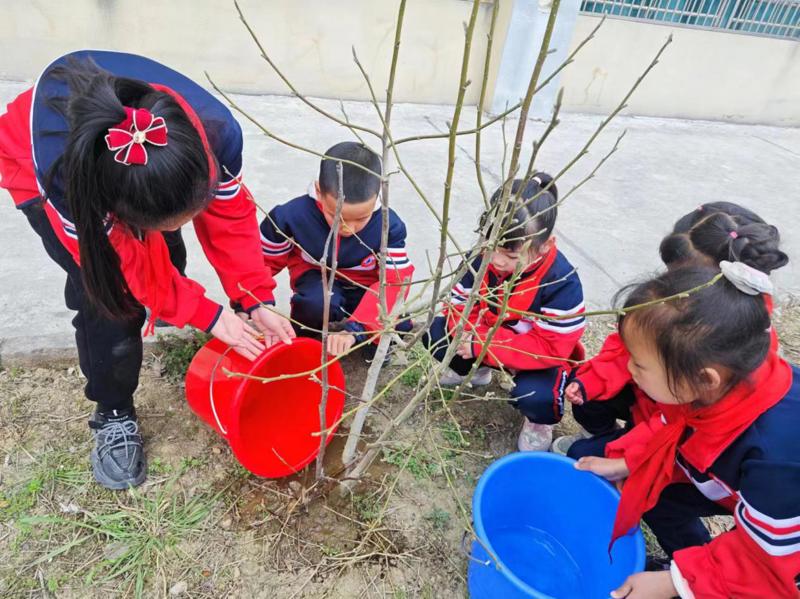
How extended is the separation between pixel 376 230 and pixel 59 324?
3.57 ft

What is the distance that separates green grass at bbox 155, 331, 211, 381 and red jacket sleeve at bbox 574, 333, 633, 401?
1201 millimetres

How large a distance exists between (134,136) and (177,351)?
1000mm

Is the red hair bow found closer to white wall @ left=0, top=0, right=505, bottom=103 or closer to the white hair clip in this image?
the white hair clip

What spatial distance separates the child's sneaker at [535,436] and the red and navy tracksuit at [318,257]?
549 millimetres

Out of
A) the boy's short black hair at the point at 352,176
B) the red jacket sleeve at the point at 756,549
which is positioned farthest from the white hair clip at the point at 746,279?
the boy's short black hair at the point at 352,176

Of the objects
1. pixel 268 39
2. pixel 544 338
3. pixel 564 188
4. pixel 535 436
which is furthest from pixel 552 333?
pixel 268 39

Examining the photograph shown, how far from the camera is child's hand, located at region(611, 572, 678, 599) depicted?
1.08 m

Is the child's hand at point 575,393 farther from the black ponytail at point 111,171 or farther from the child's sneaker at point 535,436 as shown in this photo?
the black ponytail at point 111,171

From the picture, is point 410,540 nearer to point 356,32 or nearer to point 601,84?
point 356,32

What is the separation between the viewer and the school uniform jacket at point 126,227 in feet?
3.70

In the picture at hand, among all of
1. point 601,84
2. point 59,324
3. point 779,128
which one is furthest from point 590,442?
point 779,128

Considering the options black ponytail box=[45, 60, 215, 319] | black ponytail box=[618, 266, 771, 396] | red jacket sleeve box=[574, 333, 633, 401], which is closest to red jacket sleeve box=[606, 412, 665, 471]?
red jacket sleeve box=[574, 333, 633, 401]

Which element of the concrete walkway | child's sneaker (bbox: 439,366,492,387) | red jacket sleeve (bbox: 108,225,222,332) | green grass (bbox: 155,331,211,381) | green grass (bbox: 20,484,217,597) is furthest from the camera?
the concrete walkway

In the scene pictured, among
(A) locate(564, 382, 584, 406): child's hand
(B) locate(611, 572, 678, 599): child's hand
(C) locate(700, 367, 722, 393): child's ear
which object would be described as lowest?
(A) locate(564, 382, 584, 406): child's hand
